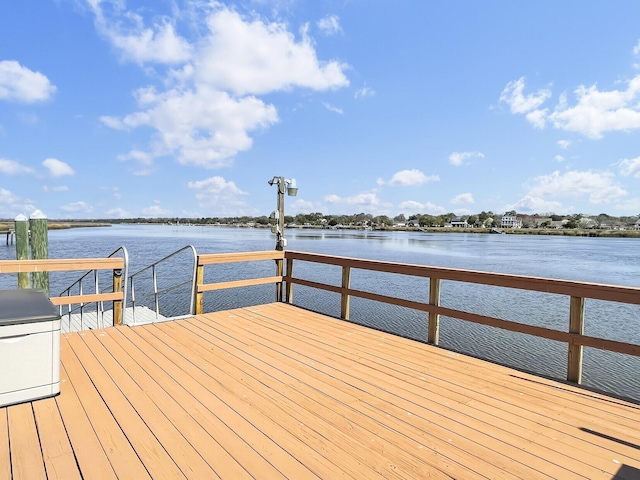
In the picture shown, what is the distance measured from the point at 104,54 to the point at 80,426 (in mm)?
15120

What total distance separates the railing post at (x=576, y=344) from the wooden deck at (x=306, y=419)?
150 millimetres

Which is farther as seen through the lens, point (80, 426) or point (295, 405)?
point (295, 405)

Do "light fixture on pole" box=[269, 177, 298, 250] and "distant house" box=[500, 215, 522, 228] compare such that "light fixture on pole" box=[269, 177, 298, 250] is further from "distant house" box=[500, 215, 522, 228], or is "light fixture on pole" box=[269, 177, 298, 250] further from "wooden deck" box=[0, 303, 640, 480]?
"distant house" box=[500, 215, 522, 228]

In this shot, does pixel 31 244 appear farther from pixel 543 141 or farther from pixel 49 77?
pixel 543 141

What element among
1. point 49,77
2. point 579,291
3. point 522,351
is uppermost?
point 49,77

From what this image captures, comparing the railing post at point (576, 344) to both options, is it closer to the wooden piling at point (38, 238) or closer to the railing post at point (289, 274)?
the railing post at point (289, 274)

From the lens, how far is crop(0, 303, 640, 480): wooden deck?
5.76 ft

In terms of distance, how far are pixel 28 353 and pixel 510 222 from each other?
255ft

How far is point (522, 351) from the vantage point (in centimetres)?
817

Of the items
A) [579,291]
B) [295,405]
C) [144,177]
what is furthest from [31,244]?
[144,177]

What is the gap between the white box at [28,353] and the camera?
7.50 feet

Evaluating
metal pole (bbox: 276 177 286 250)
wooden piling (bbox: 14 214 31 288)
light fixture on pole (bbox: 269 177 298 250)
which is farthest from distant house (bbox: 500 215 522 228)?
wooden piling (bbox: 14 214 31 288)

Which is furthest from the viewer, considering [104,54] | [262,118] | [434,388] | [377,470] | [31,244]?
[262,118]

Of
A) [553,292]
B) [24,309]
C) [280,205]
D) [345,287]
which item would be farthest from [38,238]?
[553,292]
